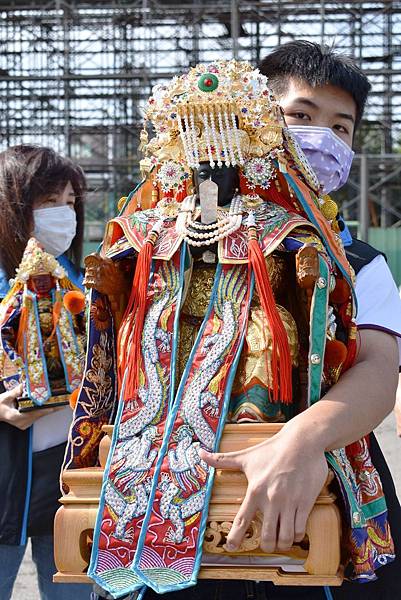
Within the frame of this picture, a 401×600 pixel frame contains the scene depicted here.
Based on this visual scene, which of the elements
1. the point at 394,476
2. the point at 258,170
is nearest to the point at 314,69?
the point at 258,170

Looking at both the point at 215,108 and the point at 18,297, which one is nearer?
the point at 215,108

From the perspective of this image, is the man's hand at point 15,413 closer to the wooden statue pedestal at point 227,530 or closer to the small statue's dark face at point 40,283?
the small statue's dark face at point 40,283

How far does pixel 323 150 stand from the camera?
184cm

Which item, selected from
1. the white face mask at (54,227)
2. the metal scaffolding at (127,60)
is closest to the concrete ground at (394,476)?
the white face mask at (54,227)

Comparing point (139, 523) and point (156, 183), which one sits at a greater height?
point (156, 183)

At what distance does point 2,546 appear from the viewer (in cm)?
252

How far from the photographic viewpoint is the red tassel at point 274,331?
1.47 metres

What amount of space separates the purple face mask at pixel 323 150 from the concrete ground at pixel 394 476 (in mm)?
2542

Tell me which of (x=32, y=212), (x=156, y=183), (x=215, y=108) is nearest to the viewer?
(x=215, y=108)

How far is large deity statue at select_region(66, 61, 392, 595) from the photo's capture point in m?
1.43

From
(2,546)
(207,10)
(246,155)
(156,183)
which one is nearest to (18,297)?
(2,546)

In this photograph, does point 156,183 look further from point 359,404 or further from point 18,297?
point 18,297

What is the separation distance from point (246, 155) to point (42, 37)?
14736mm

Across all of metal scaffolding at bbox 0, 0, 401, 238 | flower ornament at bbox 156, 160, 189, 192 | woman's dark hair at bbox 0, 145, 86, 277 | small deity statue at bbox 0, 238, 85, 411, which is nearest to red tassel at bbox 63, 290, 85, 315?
flower ornament at bbox 156, 160, 189, 192
